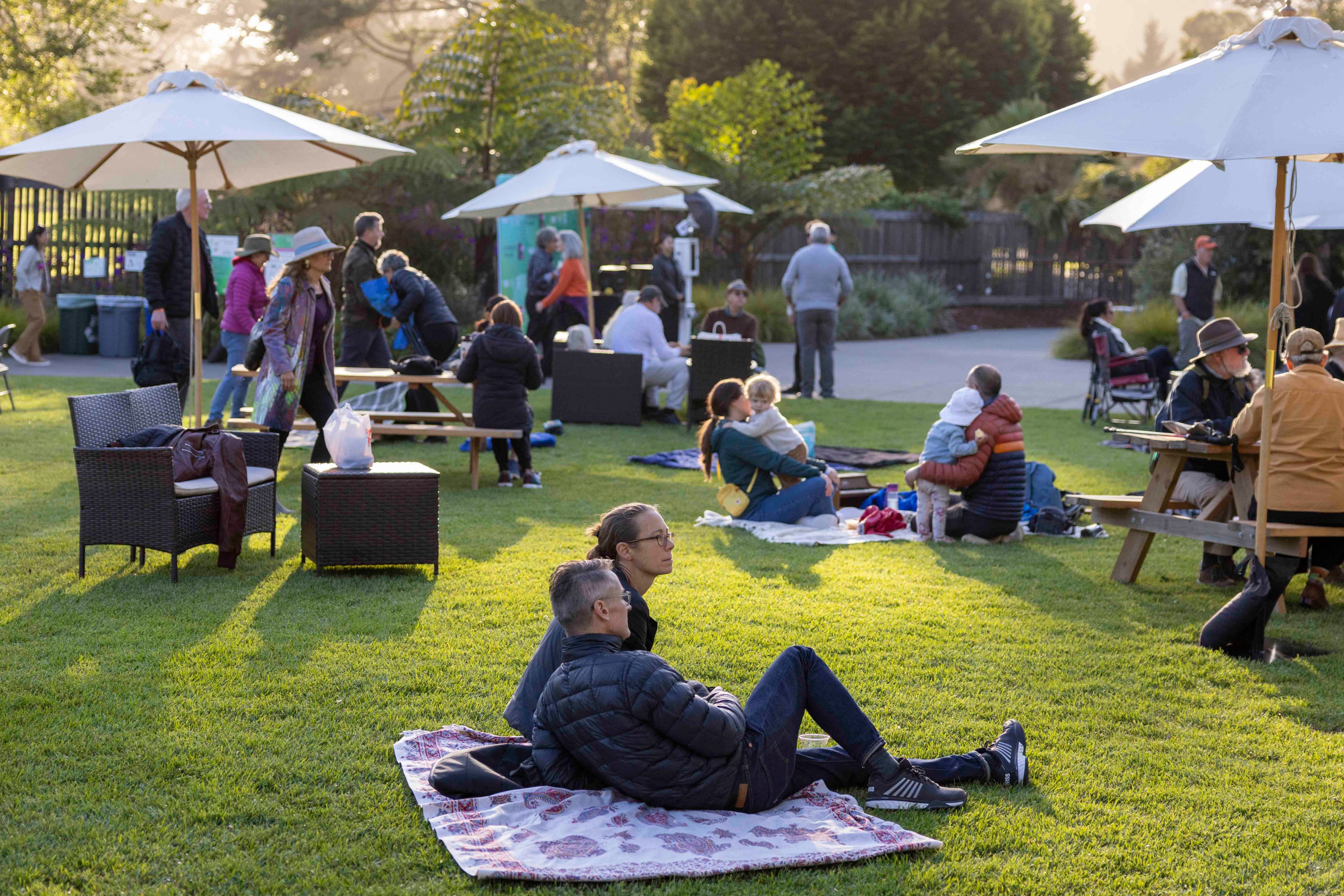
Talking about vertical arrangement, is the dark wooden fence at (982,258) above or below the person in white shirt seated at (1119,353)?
above

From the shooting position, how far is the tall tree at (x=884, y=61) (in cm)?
3459

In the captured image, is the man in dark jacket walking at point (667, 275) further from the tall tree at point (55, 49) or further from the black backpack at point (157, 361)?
the tall tree at point (55, 49)

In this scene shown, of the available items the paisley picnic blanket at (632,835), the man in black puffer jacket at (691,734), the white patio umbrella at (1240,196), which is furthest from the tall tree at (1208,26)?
the paisley picnic blanket at (632,835)

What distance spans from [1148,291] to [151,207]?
1665 centimetres

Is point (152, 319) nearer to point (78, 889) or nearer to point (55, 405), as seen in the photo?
point (55, 405)

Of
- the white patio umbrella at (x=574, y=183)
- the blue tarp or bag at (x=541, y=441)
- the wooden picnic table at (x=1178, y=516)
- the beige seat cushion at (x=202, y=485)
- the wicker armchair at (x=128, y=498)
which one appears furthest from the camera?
the white patio umbrella at (x=574, y=183)

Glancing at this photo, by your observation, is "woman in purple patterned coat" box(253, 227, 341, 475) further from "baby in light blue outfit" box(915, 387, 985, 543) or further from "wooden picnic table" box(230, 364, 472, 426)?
"baby in light blue outfit" box(915, 387, 985, 543)

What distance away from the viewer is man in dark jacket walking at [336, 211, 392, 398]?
36.6 feet

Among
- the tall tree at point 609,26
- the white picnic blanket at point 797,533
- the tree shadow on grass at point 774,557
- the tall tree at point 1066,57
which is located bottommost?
the tree shadow on grass at point 774,557

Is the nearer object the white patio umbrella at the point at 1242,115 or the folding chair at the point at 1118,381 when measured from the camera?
the white patio umbrella at the point at 1242,115

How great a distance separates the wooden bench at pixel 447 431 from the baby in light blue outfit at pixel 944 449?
3.09 meters

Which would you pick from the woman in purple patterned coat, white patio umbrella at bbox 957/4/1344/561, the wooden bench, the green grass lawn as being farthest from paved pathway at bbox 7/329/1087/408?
white patio umbrella at bbox 957/4/1344/561

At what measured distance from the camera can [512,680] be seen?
522cm

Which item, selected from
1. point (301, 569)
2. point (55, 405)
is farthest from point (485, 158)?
point (301, 569)
